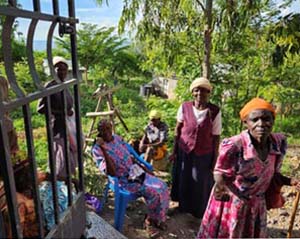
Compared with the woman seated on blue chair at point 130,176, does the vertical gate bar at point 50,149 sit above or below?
above

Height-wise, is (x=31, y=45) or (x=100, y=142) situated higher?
(x=31, y=45)

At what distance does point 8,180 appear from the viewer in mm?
755

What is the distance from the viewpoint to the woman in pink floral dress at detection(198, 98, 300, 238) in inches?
70.7

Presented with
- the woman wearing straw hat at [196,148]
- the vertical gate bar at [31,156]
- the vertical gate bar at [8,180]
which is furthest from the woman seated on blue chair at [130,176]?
the vertical gate bar at [8,180]

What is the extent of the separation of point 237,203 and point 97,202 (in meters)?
1.46

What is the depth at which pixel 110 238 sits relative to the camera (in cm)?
150

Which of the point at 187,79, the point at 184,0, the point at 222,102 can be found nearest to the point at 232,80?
the point at 222,102

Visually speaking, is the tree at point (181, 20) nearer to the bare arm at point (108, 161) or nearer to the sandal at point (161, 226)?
the bare arm at point (108, 161)

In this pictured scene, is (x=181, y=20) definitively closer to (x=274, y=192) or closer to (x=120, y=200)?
(x=120, y=200)

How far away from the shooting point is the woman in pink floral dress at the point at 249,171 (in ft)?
5.90

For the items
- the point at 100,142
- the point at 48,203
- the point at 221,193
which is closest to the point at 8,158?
the point at 48,203

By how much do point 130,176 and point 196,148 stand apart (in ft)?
2.05

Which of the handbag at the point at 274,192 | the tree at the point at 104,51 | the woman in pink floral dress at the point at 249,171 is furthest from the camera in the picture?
the tree at the point at 104,51

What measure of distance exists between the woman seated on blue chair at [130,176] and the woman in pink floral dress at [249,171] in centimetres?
78
